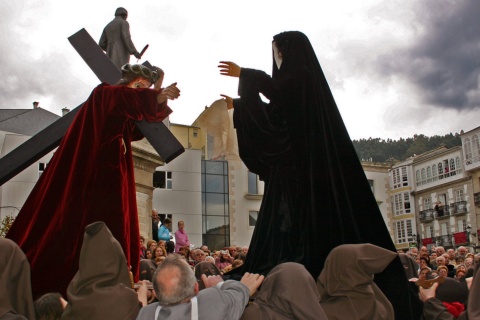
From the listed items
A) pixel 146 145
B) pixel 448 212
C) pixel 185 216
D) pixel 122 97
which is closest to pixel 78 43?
pixel 122 97

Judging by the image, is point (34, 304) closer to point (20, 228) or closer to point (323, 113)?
point (20, 228)

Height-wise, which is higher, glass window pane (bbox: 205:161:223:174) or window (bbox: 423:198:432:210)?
glass window pane (bbox: 205:161:223:174)

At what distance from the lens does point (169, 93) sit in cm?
666

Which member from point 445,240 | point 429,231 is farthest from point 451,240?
point 429,231

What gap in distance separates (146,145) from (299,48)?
10940 millimetres

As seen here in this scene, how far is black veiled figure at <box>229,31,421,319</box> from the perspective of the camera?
5.62m

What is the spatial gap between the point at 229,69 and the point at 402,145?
329 feet

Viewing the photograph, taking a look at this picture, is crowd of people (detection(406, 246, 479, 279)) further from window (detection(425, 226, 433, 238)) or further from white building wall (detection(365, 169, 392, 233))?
window (detection(425, 226, 433, 238))

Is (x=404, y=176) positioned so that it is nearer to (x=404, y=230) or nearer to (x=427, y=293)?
(x=404, y=230)

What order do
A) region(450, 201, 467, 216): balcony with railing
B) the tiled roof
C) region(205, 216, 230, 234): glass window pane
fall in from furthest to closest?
region(450, 201, 467, 216): balcony with railing
region(205, 216, 230, 234): glass window pane
the tiled roof

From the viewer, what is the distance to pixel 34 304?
453cm

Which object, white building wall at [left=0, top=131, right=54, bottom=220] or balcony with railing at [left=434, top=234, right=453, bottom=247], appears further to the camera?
balcony with railing at [left=434, top=234, right=453, bottom=247]

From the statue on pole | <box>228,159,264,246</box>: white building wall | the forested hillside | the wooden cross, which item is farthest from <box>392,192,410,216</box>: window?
the wooden cross

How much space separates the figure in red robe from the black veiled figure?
1.13m
